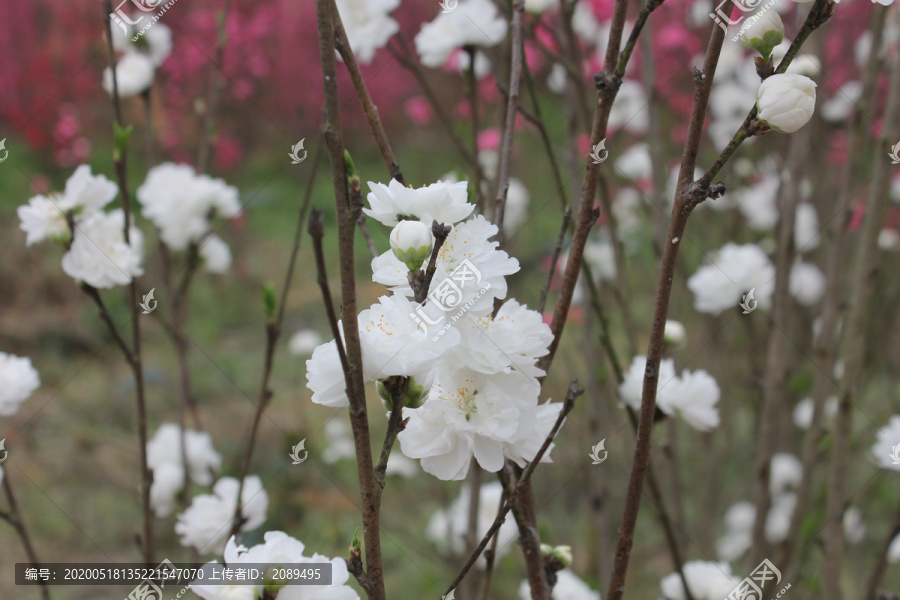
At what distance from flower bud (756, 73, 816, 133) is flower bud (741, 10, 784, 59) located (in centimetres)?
7

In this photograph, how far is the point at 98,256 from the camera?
3.08 ft

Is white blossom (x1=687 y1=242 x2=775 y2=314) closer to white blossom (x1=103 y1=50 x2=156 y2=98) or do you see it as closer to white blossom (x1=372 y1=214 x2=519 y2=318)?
white blossom (x1=372 y1=214 x2=519 y2=318)

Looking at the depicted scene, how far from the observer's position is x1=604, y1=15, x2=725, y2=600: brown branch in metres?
0.53

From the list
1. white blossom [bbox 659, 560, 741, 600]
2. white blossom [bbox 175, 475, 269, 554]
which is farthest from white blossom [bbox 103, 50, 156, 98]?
white blossom [bbox 659, 560, 741, 600]

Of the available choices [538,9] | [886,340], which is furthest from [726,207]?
[538,9]

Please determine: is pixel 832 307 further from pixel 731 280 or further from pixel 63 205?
pixel 63 205

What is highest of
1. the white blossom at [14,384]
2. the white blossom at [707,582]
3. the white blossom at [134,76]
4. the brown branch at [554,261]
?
the white blossom at [134,76]

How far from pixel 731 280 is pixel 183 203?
1.04m

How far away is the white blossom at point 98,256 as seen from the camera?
0.92 meters

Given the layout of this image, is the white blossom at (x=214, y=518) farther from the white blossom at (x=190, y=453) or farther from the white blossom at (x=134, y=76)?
the white blossom at (x=134, y=76)

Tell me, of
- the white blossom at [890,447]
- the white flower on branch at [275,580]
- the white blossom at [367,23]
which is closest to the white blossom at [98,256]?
the white blossom at [367,23]

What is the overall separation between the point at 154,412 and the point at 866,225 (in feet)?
8.71

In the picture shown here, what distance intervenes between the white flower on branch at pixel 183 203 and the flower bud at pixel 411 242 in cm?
88

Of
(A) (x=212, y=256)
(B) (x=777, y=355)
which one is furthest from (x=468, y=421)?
(A) (x=212, y=256)
